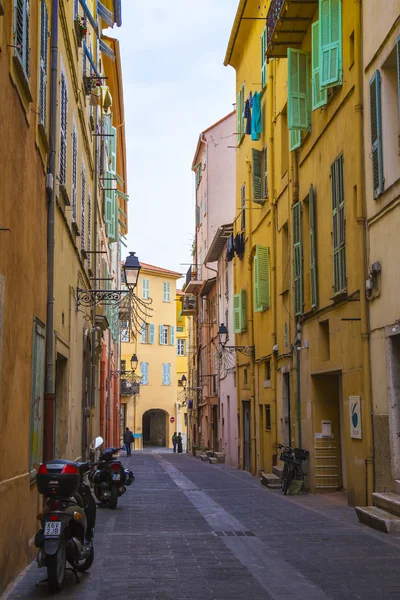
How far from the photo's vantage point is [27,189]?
825 cm

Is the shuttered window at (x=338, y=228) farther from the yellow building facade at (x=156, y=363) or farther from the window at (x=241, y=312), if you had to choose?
the yellow building facade at (x=156, y=363)

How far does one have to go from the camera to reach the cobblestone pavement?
23.8 ft

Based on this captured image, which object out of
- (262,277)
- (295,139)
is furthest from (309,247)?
(262,277)

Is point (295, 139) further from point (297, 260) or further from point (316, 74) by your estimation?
point (316, 74)

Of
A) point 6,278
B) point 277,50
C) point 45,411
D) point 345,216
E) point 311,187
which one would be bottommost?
point 45,411

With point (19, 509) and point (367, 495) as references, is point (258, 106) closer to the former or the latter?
point (367, 495)

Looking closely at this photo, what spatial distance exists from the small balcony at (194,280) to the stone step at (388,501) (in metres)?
31.5

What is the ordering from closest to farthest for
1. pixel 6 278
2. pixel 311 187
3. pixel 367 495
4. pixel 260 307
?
pixel 6 278, pixel 367 495, pixel 311 187, pixel 260 307

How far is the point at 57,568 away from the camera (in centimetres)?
700

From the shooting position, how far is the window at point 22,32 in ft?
23.8

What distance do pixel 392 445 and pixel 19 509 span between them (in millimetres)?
5700

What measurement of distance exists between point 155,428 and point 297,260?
5044 cm

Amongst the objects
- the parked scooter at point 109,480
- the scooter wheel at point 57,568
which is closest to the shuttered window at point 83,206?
the parked scooter at point 109,480

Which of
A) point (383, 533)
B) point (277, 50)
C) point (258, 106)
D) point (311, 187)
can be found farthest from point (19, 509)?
point (258, 106)
